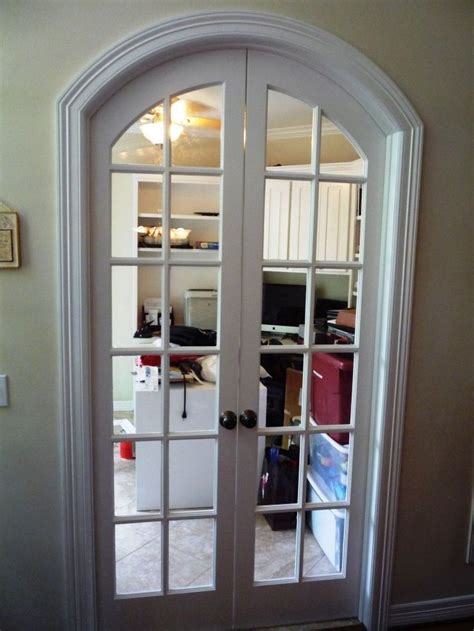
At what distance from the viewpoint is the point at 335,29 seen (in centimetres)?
169

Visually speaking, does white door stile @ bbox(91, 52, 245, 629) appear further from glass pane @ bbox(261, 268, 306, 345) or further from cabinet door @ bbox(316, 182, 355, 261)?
cabinet door @ bbox(316, 182, 355, 261)

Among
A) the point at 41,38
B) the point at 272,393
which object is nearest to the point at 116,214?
the point at 41,38

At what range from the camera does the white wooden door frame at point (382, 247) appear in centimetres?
159

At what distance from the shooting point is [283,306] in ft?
6.78

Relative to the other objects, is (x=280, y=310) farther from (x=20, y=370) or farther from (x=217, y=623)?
(x=217, y=623)

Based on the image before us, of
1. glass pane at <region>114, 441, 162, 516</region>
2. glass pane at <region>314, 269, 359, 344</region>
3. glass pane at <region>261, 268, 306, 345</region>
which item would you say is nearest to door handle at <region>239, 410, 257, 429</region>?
glass pane at <region>261, 268, 306, 345</region>

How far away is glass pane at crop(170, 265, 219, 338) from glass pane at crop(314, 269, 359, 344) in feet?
1.36

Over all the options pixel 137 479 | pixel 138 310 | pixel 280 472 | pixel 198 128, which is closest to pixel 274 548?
pixel 280 472

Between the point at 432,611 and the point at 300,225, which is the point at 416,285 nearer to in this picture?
the point at 300,225

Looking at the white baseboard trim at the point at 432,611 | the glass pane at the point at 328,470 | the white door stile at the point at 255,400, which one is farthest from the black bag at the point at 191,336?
the white baseboard trim at the point at 432,611

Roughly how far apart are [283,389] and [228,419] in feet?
1.12

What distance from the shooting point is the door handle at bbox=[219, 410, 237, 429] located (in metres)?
1.84

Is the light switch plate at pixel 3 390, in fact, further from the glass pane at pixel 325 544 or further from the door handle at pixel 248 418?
the glass pane at pixel 325 544

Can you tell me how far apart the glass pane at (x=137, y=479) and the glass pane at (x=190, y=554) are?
0.20m
